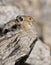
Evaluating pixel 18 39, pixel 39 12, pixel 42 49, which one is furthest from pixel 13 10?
pixel 39 12

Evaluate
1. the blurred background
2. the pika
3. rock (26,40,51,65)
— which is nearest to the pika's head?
the pika

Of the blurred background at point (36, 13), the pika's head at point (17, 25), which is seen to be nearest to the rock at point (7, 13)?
the blurred background at point (36, 13)

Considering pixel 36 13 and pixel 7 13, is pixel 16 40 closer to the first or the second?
pixel 7 13

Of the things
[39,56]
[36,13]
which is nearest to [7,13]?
[39,56]

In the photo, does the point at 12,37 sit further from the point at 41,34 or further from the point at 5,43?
the point at 41,34

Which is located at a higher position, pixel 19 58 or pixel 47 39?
pixel 19 58

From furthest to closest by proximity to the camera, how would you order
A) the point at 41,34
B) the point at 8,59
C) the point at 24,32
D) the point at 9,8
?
Result: the point at 41,34
the point at 9,8
the point at 24,32
the point at 8,59

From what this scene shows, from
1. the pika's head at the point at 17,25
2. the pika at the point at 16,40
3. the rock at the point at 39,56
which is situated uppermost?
the pika's head at the point at 17,25

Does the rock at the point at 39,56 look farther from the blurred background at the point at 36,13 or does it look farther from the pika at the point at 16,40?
the pika at the point at 16,40
